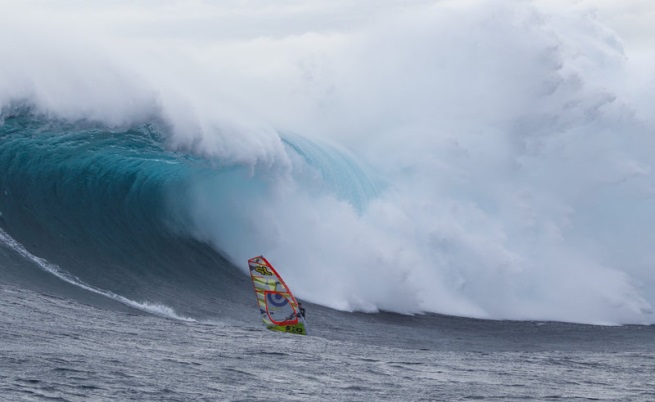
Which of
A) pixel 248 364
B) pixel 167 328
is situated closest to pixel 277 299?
pixel 167 328

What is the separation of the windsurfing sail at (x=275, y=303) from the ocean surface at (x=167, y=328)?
0.41m

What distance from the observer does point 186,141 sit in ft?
61.3

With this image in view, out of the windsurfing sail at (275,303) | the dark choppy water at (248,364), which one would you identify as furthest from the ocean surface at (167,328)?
the windsurfing sail at (275,303)

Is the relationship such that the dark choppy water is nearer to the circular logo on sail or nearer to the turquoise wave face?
the circular logo on sail

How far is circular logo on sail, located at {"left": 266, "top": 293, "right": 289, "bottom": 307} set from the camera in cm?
1325

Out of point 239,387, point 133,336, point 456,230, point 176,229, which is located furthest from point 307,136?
point 239,387

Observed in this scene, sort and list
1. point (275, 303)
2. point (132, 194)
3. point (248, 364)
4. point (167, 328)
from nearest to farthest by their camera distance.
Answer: point (248, 364), point (167, 328), point (275, 303), point (132, 194)

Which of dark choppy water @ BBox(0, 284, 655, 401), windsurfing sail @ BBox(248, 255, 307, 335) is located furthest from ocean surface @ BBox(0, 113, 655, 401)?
windsurfing sail @ BBox(248, 255, 307, 335)

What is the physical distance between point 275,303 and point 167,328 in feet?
5.83

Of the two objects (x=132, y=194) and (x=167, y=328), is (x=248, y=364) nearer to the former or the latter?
(x=167, y=328)

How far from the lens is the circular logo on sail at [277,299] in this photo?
1325 cm

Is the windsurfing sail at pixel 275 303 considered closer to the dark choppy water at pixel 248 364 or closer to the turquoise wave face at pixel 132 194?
the dark choppy water at pixel 248 364

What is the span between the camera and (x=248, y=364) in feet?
32.8

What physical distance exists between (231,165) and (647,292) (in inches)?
317
